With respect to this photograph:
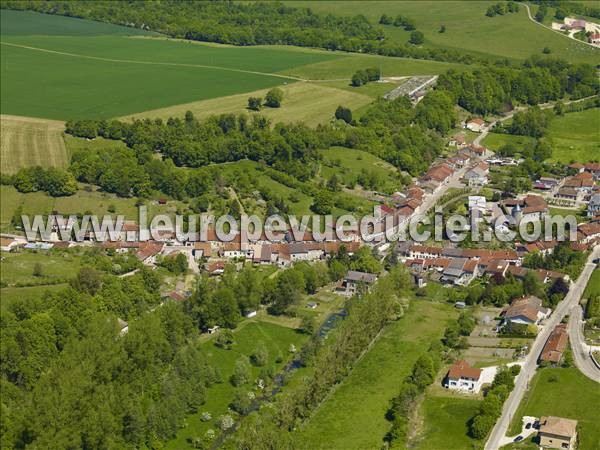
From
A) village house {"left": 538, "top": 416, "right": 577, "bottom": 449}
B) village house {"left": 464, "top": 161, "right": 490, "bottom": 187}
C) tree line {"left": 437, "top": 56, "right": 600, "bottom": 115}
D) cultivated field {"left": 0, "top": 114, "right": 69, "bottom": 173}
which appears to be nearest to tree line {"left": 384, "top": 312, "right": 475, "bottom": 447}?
village house {"left": 538, "top": 416, "right": 577, "bottom": 449}

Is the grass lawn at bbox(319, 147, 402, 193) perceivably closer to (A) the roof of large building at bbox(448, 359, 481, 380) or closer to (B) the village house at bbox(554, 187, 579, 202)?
(B) the village house at bbox(554, 187, 579, 202)

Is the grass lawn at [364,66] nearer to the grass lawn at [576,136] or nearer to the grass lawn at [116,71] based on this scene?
the grass lawn at [116,71]

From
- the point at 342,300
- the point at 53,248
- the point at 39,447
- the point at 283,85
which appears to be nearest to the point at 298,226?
the point at 342,300

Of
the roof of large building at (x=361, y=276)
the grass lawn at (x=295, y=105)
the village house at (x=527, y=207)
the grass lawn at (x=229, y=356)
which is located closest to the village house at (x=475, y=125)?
the grass lawn at (x=295, y=105)

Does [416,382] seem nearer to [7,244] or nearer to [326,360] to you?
[326,360]

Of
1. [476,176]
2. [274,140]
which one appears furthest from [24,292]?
[476,176]

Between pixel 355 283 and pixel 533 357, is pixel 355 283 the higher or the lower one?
the lower one
